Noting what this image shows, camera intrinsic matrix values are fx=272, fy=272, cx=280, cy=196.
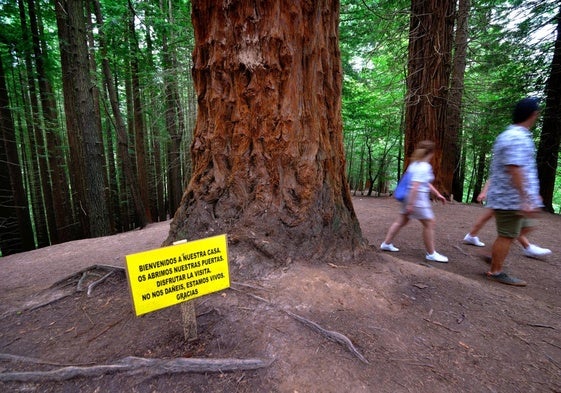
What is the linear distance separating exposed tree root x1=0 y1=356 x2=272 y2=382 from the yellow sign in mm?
325

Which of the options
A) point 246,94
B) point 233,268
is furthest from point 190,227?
point 246,94

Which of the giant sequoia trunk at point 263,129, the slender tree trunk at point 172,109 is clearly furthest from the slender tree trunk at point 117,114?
the giant sequoia trunk at point 263,129

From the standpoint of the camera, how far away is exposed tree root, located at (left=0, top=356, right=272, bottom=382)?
159cm

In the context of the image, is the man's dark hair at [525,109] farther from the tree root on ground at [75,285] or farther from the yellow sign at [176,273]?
the tree root on ground at [75,285]

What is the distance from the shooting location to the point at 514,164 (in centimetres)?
303

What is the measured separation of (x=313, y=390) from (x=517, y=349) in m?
1.62

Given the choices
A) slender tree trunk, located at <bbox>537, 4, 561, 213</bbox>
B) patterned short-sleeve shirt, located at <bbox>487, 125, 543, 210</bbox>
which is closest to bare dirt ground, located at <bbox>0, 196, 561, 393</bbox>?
patterned short-sleeve shirt, located at <bbox>487, 125, 543, 210</bbox>

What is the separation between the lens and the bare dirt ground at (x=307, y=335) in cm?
160

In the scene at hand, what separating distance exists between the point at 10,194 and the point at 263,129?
37.8 feet

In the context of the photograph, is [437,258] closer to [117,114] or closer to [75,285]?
[75,285]

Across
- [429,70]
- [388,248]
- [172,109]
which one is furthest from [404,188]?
[172,109]

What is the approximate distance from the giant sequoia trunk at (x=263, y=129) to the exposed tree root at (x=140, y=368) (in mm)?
1120

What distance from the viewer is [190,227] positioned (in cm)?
287

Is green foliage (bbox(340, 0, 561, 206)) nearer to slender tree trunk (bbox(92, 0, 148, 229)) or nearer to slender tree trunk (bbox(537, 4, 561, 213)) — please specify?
slender tree trunk (bbox(537, 4, 561, 213))
